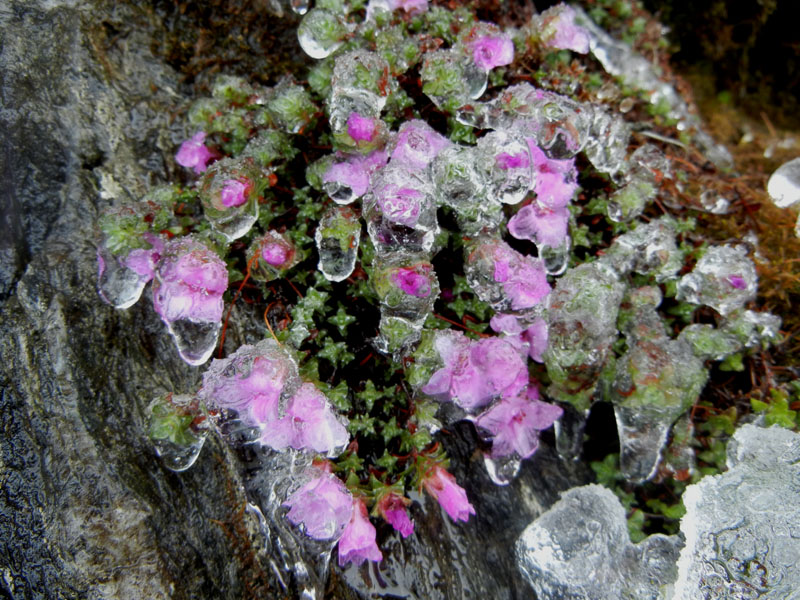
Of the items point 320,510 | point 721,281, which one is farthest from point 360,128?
point 721,281

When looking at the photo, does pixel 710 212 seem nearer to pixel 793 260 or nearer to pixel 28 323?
pixel 793 260

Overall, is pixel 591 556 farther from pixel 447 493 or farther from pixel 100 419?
pixel 100 419

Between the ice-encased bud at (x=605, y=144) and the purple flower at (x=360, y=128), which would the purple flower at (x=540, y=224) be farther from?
the purple flower at (x=360, y=128)

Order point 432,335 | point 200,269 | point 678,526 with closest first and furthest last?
point 200,269
point 432,335
point 678,526

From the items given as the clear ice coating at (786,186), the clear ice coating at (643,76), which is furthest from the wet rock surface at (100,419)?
the clear ice coating at (643,76)

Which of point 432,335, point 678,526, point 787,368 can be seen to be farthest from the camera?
point 787,368

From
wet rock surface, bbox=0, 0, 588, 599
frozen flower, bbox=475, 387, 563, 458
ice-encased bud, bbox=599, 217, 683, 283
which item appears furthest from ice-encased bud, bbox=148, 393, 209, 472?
ice-encased bud, bbox=599, 217, 683, 283

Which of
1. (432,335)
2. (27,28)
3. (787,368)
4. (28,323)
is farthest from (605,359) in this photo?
(27,28)
